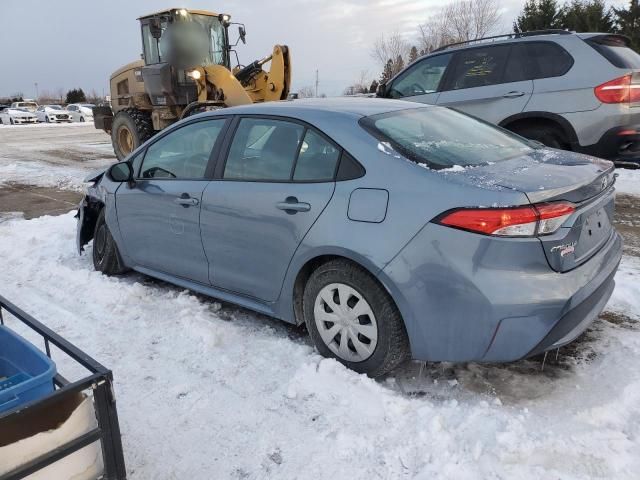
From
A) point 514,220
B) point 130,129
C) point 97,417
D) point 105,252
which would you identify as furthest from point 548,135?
point 130,129

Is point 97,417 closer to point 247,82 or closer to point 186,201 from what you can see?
point 186,201

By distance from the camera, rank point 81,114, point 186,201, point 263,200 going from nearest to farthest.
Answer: point 263,200 < point 186,201 < point 81,114

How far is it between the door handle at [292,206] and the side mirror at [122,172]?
1.72 metres

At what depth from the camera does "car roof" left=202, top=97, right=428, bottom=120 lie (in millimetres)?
3424

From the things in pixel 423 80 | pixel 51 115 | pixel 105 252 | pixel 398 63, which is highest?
pixel 398 63

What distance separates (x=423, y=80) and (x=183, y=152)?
4666mm

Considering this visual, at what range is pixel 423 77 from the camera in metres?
7.82

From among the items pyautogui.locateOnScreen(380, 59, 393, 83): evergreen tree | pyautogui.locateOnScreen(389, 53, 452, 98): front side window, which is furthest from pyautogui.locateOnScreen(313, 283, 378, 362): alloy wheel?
pyautogui.locateOnScreen(380, 59, 393, 83): evergreen tree

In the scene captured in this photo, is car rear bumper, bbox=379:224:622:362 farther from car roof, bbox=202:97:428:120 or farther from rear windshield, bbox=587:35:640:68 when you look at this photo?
rear windshield, bbox=587:35:640:68

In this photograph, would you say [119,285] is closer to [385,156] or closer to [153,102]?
[385,156]

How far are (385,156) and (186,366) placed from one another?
1.71m

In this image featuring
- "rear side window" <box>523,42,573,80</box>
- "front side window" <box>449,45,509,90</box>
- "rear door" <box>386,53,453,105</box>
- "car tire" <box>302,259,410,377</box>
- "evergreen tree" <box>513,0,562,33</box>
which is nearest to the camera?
"car tire" <box>302,259,410,377</box>

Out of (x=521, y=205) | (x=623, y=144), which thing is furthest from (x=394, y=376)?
(x=623, y=144)

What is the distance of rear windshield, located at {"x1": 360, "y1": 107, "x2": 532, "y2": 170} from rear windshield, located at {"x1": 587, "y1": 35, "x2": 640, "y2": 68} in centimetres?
362
